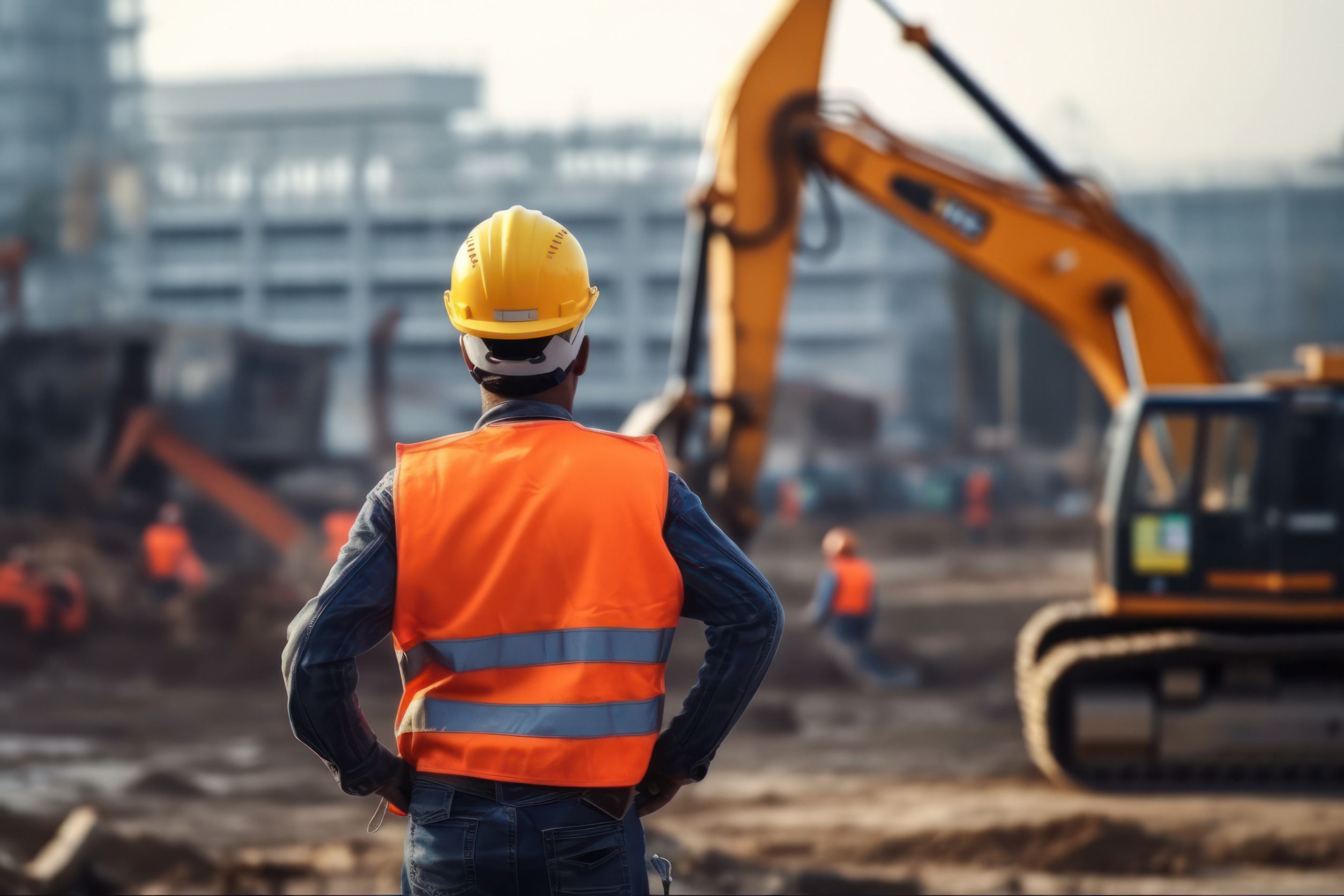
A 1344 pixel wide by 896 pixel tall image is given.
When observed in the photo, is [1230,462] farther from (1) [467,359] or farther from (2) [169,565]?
(2) [169,565]

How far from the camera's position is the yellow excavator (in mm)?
7883

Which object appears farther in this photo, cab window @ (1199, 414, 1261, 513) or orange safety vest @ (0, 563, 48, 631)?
orange safety vest @ (0, 563, 48, 631)

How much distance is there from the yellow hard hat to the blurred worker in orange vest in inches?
500

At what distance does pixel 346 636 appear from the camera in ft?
6.79

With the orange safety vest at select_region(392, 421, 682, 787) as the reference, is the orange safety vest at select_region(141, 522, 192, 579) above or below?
below

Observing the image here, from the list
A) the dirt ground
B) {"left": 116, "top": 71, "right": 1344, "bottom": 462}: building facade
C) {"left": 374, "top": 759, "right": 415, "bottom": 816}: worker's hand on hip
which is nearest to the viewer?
{"left": 374, "top": 759, "right": 415, "bottom": 816}: worker's hand on hip

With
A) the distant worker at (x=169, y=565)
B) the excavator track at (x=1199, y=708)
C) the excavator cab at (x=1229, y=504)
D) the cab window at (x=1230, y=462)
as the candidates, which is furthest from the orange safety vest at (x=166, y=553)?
the cab window at (x=1230, y=462)

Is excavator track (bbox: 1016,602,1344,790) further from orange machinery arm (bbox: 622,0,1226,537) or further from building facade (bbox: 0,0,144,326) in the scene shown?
building facade (bbox: 0,0,144,326)

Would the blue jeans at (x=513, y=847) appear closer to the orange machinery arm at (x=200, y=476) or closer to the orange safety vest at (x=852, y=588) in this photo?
the orange safety vest at (x=852, y=588)

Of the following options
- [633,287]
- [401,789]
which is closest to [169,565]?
[401,789]

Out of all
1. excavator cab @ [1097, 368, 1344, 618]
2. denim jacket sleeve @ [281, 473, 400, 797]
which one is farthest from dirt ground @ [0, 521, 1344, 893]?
denim jacket sleeve @ [281, 473, 400, 797]

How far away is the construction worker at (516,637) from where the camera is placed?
6.76 ft

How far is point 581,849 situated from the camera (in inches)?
81.7

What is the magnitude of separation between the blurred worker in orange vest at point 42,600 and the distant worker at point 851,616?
7.10 metres
